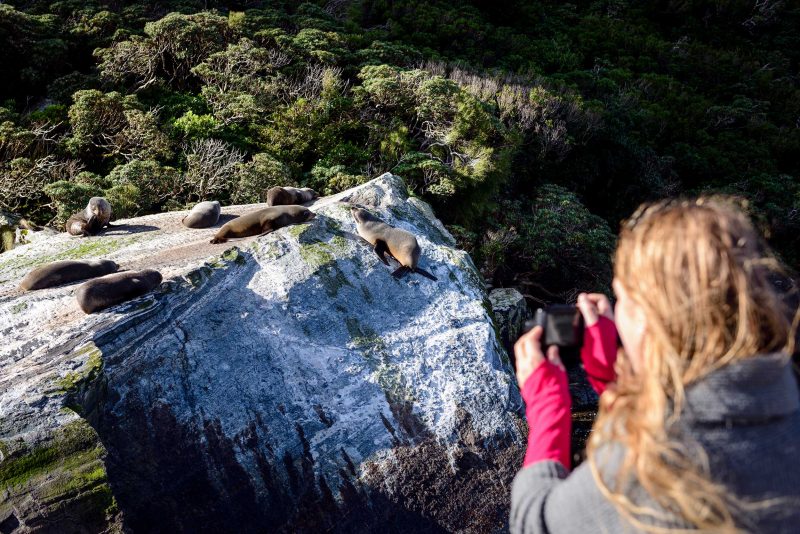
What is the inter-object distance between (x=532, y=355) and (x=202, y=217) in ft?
22.2

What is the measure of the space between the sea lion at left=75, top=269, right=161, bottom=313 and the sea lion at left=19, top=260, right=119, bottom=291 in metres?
0.65

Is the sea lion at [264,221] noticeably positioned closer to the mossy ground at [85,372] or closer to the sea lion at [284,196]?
the sea lion at [284,196]

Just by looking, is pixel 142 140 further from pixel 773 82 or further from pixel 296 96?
pixel 773 82

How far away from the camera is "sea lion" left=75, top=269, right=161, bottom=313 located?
17.4ft

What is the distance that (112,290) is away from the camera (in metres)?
5.39

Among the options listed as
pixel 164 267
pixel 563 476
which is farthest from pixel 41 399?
pixel 563 476

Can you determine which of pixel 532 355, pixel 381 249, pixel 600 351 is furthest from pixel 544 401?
pixel 381 249

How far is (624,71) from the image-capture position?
22.8 meters

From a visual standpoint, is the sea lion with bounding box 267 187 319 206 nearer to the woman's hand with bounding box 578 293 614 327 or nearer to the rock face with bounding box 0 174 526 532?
the rock face with bounding box 0 174 526 532

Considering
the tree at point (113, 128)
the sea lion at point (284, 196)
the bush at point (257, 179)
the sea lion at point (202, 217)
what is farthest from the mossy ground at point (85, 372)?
the tree at point (113, 128)

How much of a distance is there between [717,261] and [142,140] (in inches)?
521

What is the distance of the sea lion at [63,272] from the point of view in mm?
5965

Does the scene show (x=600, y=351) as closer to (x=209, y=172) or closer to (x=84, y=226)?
(x=84, y=226)

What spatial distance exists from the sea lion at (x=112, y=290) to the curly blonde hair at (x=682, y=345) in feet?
15.8
